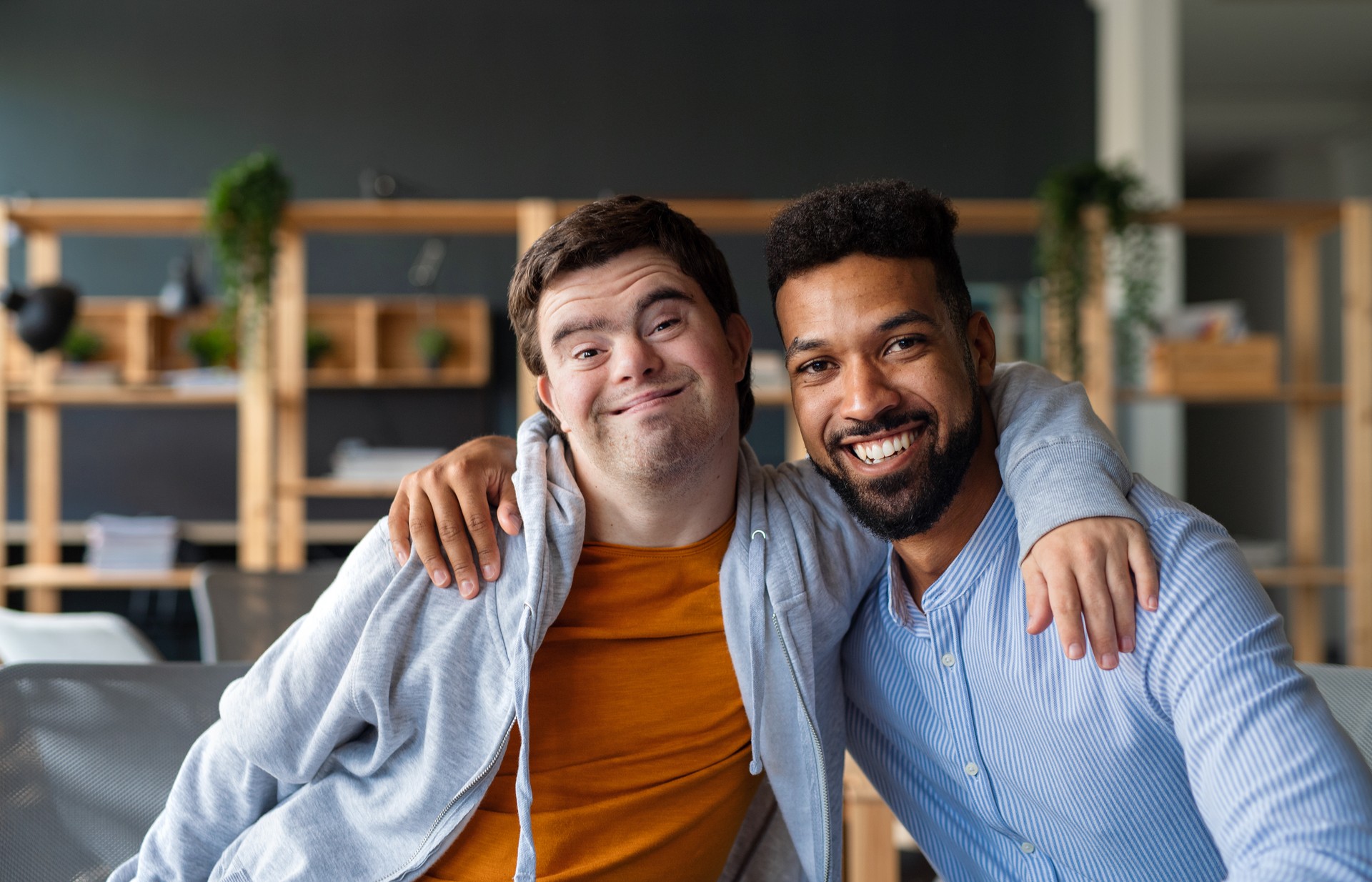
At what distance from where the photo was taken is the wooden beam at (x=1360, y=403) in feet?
12.4

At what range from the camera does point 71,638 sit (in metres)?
2.23

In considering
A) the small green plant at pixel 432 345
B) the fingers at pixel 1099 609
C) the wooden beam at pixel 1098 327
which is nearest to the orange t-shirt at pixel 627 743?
the fingers at pixel 1099 609

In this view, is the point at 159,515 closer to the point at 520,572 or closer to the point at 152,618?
the point at 152,618

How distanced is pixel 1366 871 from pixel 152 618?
620 centimetres

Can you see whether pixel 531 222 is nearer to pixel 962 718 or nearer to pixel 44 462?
pixel 44 462

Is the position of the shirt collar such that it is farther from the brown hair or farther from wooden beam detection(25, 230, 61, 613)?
wooden beam detection(25, 230, 61, 613)

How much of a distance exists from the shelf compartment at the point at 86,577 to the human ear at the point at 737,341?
116 inches

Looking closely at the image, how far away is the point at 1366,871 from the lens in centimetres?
88

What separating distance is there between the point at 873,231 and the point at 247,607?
1639 mm

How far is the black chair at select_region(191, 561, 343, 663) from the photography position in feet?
7.31

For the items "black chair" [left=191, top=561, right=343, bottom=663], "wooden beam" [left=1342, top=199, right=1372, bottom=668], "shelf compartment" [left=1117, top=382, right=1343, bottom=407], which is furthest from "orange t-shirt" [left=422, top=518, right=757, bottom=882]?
"wooden beam" [left=1342, top=199, right=1372, bottom=668]

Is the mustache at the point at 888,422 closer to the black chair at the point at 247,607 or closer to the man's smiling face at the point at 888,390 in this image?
the man's smiling face at the point at 888,390

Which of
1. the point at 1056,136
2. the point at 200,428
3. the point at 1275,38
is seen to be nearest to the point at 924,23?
the point at 1056,136

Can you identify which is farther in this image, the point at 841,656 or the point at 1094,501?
the point at 841,656
